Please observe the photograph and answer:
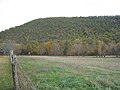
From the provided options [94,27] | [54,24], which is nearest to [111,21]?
[94,27]

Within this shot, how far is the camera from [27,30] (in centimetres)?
15538

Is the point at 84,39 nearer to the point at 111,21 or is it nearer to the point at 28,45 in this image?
the point at 111,21

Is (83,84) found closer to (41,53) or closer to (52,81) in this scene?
(52,81)

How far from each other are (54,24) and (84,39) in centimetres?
2630

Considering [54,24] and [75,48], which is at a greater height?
[54,24]

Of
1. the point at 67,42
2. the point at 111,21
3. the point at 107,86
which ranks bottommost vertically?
the point at 107,86

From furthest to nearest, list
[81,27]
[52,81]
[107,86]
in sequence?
1. [81,27]
2. [52,81]
3. [107,86]

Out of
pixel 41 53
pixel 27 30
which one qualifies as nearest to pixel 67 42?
pixel 41 53

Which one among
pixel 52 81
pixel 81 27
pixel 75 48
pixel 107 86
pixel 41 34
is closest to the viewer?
pixel 107 86

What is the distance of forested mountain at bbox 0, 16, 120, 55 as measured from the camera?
12825cm

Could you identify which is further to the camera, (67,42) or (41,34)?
(41,34)

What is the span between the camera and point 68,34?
144 m

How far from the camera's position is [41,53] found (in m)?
130

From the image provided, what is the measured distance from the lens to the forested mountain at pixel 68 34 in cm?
12825
